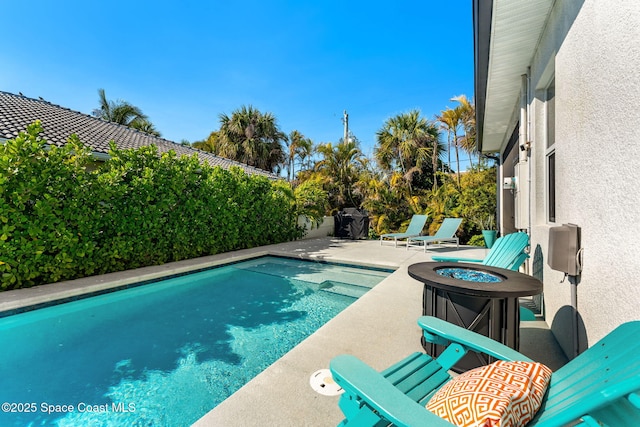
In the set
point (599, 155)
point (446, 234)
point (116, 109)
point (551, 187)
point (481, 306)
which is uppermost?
point (116, 109)

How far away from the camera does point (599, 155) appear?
2250mm

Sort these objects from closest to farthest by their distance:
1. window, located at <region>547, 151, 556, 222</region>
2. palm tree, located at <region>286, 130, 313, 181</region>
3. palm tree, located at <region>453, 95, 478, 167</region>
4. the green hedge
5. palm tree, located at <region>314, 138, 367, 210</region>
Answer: window, located at <region>547, 151, 556, 222</region> < the green hedge < palm tree, located at <region>453, 95, 478, 167</region> < palm tree, located at <region>314, 138, 367, 210</region> < palm tree, located at <region>286, 130, 313, 181</region>

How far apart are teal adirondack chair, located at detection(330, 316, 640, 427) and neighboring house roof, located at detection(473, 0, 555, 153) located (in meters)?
3.70

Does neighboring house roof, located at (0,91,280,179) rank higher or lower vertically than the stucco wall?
higher

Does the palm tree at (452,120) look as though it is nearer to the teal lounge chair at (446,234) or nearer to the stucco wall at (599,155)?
the teal lounge chair at (446,234)

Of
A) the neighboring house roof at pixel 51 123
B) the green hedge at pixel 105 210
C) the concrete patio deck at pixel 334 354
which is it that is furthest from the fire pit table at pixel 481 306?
the neighboring house roof at pixel 51 123

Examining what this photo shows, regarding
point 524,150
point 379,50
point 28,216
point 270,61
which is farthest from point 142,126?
point 524,150

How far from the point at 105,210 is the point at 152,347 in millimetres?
4490

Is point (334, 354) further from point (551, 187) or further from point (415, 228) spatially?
point (415, 228)

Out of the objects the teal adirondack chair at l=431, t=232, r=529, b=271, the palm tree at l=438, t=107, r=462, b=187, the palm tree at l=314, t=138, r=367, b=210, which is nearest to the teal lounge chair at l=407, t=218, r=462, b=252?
the palm tree at l=438, t=107, r=462, b=187

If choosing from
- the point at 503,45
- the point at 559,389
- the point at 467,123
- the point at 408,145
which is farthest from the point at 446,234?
the point at 559,389

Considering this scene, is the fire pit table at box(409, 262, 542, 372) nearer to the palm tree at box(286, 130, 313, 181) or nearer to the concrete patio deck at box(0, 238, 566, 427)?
the concrete patio deck at box(0, 238, 566, 427)

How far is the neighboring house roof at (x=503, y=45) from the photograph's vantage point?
3604 millimetres

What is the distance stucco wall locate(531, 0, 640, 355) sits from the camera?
5.98 ft
